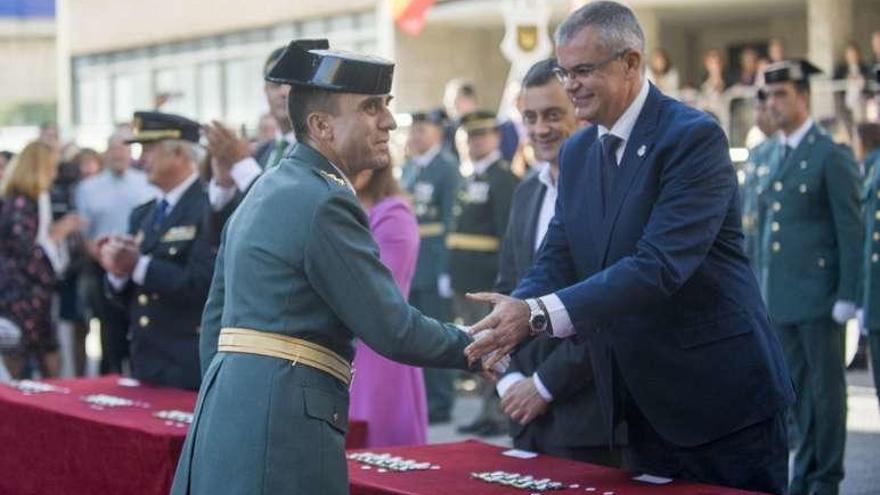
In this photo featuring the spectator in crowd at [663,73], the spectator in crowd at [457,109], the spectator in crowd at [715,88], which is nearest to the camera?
the spectator in crowd at [457,109]

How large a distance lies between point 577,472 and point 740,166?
918cm

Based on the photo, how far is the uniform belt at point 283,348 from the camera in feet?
13.2

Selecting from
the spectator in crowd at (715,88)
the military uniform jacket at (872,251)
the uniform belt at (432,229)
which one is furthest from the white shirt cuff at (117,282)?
the spectator in crowd at (715,88)

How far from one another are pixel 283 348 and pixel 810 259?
4718mm

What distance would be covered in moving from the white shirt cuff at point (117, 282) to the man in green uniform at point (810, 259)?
3.25m

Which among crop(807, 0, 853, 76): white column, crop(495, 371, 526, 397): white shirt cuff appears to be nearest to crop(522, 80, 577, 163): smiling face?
crop(495, 371, 526, 397): white shirt cuff

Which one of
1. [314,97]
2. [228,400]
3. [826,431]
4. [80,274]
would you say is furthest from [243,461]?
[80,274]

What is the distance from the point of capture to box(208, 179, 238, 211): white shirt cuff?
6617mm

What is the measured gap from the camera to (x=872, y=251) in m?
8.09

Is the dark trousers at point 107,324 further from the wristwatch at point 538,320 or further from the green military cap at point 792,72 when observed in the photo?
the wristwatch at point 538,320

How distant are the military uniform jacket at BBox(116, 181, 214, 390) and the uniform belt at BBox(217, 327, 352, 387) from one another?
2.54m

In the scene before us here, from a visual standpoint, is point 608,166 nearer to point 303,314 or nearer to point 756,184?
point 303,314

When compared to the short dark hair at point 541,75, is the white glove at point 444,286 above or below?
below

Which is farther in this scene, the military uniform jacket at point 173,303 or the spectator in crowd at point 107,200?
the spectator in crowd at point 107,200
